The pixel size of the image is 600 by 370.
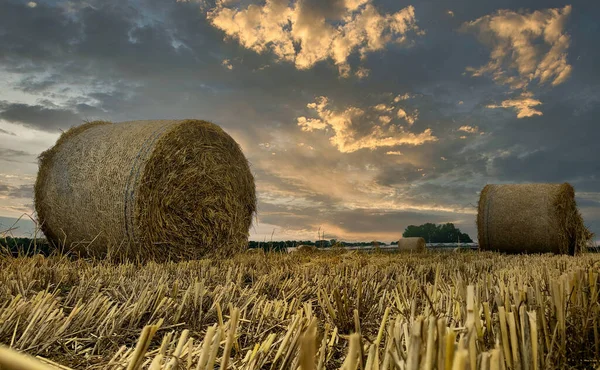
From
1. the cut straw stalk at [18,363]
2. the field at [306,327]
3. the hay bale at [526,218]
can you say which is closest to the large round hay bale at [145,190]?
the field at [306,327]

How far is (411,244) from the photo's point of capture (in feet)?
37.3

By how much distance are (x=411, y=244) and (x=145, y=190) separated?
7400 millimetres

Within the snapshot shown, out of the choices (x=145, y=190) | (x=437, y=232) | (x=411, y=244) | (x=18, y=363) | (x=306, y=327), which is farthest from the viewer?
(x=437, y=232)

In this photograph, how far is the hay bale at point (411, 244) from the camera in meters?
11.3

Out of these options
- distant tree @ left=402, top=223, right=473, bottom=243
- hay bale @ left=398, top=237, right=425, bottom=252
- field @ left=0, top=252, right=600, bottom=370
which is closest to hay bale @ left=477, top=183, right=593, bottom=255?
hay bale @ left=398, top=237, right=425, bottom=252

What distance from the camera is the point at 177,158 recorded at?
6.25 meters

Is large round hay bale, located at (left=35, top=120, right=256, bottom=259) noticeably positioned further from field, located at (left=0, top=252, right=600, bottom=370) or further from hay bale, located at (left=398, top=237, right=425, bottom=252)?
hay bale, located at (left=398, top=237, right=425, bottom=252)

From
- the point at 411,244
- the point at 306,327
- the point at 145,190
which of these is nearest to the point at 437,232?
the point at 411,244

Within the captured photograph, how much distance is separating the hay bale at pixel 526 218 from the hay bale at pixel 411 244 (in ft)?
4.66

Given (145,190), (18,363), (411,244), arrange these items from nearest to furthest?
1. (18,363)
2. (145,190)
3. (411,244)

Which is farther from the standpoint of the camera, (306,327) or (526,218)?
(526,218)

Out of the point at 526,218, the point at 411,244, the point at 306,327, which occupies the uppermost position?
the point at 526,218

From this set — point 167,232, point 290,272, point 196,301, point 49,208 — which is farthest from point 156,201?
point 196,301

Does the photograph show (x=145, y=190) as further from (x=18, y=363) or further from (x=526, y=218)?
(x=526, y=218)
